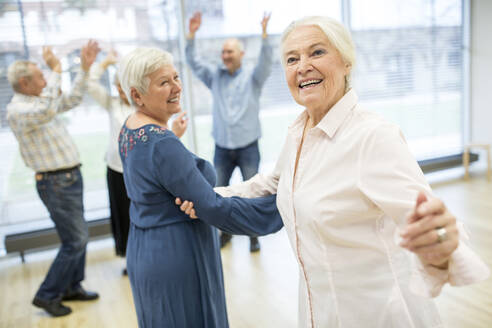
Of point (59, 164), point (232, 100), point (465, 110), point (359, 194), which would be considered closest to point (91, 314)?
point (59, 164)

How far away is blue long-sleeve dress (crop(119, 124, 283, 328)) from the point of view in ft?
4.85

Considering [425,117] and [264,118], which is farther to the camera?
[425,117]

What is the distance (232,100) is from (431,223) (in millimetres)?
3331

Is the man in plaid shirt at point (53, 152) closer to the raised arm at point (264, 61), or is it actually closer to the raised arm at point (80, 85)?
the raised arm at point (80, 85)

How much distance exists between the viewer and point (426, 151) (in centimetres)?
615

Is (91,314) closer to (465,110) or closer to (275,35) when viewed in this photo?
(275,35)

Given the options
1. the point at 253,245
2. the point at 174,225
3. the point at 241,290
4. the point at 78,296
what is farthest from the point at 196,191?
the point at 253,245

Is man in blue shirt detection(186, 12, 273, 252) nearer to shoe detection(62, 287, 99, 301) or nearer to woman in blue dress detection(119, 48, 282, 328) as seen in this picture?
shoe detection(62, 287, 99, 301)

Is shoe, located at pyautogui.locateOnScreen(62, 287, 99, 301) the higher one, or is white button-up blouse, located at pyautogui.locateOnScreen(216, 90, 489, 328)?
white button-up blouse, located at pyautogui.locateOnScreen(216, 90, 489, 328)

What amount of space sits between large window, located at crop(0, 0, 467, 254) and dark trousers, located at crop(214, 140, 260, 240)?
0.78 metres

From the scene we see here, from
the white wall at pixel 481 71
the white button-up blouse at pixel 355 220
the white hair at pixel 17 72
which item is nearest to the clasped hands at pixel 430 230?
the white button-up blouse at pixel 355 220

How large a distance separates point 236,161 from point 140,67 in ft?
8.44

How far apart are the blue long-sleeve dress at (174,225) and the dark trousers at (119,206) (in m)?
1.74

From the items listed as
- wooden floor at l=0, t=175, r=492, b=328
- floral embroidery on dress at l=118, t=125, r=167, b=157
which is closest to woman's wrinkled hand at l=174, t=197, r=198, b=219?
floral embroidery on dress at l=118, t=125, r=167, b=157
